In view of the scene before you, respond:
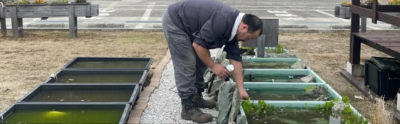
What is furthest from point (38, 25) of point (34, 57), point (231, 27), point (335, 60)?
point (231, 27)

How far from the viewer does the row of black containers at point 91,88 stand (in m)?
4.10

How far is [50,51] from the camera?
786 cm

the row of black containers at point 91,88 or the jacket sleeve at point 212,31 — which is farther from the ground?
the jacket sleeve at point 212,31

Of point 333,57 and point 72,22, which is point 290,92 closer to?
point 333,57

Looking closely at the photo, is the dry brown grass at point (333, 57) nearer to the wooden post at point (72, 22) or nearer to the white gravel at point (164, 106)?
the white gravel at point (164, 106)

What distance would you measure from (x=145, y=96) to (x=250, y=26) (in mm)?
1723

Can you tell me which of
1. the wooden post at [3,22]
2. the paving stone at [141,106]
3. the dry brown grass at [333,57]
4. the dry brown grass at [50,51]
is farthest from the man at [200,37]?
the wooden post at [3,22]

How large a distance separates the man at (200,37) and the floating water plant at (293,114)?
267mm

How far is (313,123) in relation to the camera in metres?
4.03

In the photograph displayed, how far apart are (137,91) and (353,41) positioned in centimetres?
287

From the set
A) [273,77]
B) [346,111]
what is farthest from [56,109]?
[273,77]

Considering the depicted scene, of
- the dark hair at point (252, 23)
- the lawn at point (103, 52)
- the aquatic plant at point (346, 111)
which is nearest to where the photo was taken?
the dark hair at point (252, 23)

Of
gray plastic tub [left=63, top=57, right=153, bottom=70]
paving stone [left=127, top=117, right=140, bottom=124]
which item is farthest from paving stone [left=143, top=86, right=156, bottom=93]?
paving stone [left=127, top=117, right=140, bottom=124]

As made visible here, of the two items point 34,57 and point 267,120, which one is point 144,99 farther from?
point 34,57
